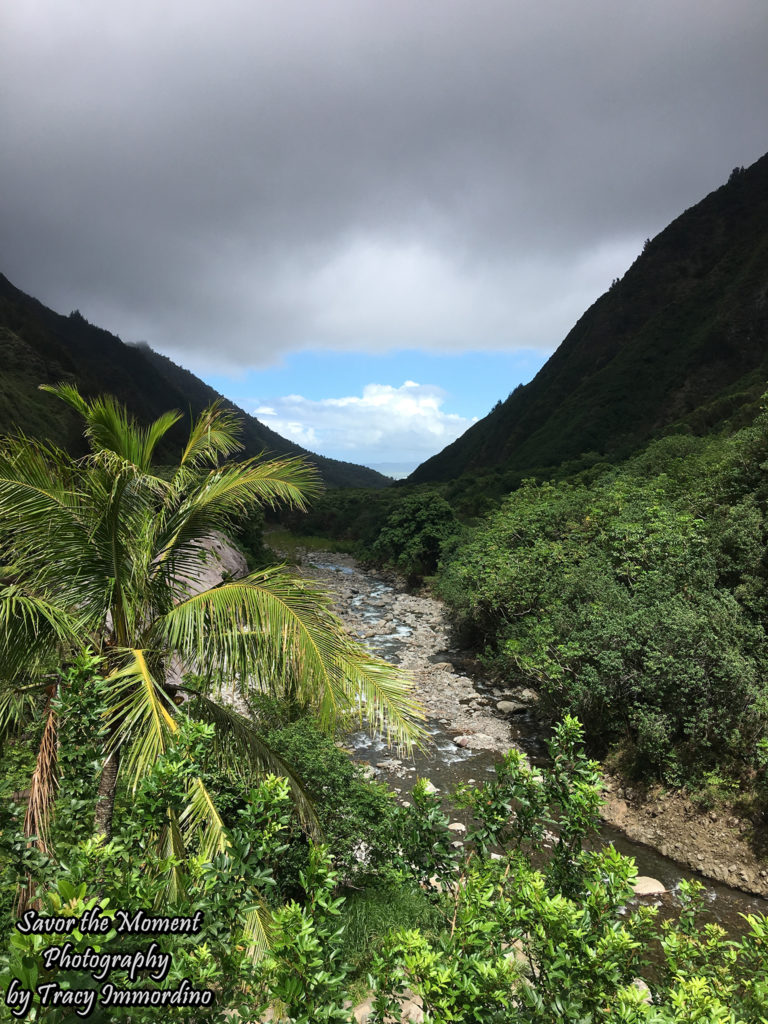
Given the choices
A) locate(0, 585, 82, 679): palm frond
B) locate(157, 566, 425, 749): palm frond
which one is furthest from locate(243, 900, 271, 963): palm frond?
locate(0, 585, 82, 679): palm frond

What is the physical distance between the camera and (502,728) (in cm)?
1266

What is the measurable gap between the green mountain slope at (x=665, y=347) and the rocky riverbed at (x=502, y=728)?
2782 cm

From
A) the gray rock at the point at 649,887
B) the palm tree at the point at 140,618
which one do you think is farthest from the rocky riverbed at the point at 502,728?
the palm tree at the point at 140,618

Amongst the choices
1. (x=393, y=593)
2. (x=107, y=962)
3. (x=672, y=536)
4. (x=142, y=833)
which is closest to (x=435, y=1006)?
(x=107, y=962)

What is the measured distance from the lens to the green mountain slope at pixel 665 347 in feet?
167

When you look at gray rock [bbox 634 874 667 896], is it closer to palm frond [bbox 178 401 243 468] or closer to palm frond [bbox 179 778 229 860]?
palm frond [bbox 179 778 229 860]

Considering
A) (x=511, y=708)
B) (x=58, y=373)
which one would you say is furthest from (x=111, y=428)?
(x=58, y=373)

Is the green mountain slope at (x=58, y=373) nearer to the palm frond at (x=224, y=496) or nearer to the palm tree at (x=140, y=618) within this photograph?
the palm frond at (x=224, y=496)

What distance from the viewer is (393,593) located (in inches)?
1135

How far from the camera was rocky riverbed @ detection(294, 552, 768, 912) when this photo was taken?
772 cm

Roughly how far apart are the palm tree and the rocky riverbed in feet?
3.47

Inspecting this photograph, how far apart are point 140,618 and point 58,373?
177ft

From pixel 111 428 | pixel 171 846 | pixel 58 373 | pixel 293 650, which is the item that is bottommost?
pixel 171 846

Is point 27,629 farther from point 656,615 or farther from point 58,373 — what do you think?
point 58,373
